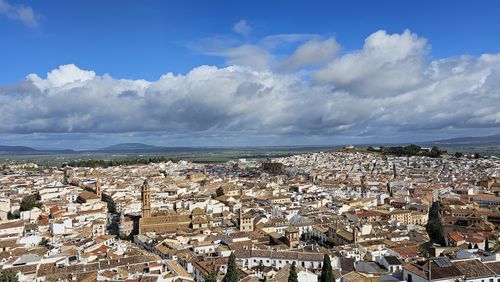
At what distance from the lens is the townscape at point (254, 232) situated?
80.6ft

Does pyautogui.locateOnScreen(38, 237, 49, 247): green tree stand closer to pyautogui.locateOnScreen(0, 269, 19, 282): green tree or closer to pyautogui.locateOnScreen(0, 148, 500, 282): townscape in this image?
pyautogui.locateOnScreen(0, 148, 500, 282): townscape

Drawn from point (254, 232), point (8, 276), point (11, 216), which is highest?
point (8, 276)

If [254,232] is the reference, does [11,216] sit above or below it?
below

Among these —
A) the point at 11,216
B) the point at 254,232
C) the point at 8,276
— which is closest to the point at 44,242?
the point at 8,276

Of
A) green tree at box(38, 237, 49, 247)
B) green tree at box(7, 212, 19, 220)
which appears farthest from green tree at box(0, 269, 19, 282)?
green tree at box(7, 212, 19, 220)

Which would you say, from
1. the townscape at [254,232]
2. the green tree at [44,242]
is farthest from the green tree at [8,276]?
the green tree at [44,242]

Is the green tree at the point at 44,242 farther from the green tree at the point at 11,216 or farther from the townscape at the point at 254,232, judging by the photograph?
the green tree at the point at 11,216

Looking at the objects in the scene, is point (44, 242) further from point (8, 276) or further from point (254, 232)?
point (254, 232)

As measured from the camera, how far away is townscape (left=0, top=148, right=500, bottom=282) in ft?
80.6

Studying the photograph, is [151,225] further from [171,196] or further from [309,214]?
[171,196]

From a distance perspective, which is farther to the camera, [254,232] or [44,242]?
[254,232]

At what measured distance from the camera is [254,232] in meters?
36.3

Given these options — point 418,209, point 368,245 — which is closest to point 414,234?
point 368,245

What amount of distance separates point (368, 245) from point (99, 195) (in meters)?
40.7
